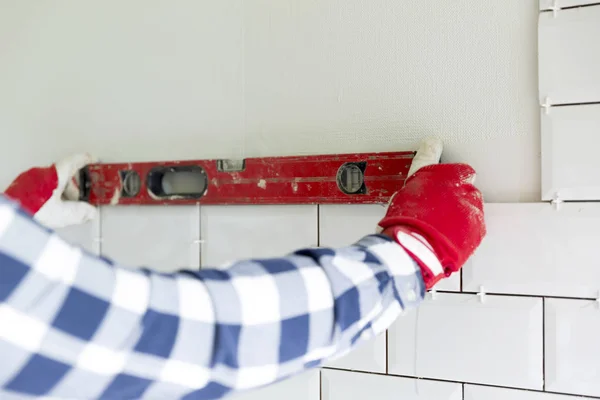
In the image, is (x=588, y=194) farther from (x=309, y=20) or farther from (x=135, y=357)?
(x=135, y=357)

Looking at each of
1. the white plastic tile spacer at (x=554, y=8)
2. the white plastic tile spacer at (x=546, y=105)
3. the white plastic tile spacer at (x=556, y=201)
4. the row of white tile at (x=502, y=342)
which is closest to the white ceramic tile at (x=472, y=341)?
the row of white tile at (x=502, y=342)

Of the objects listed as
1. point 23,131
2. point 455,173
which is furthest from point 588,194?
point 23,131

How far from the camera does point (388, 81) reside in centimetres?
98

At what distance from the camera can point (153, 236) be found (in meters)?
1.17

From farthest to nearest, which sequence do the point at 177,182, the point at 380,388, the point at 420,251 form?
the point at 177,182 → the point at 380,388 → the point at 420,251

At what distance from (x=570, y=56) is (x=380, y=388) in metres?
0.60

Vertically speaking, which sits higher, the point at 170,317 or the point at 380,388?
the point at 170,317

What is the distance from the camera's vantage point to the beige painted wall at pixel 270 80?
91 cm

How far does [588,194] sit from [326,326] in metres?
0.48

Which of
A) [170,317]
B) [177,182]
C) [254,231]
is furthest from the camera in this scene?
[177,182]

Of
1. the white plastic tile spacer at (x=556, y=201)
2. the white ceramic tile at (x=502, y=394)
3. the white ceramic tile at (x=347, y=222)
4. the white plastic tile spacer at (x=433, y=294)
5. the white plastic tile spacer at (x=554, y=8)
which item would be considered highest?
the white plastic tile spacer at (x=554, y=8)

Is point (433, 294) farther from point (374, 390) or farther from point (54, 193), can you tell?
point (54, 193)

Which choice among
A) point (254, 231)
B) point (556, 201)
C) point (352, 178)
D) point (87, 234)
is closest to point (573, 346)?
point (556, 201)

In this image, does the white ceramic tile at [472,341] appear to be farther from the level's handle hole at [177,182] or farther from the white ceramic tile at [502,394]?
the level's handle hole at [177,182]
